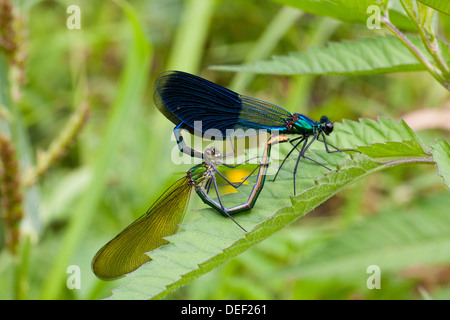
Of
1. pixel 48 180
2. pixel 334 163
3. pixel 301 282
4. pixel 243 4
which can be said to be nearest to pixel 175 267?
pixel 334 163

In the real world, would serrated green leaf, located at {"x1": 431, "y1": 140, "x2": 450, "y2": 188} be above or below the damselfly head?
below

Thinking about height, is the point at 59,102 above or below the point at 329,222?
above

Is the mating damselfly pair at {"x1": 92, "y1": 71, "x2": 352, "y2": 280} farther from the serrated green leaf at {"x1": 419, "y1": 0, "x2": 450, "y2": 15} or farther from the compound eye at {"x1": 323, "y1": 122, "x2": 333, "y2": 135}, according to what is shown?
the serrated green leaf at {"x1": 419, "y1": 0, "x2": 450, "y2": 15}

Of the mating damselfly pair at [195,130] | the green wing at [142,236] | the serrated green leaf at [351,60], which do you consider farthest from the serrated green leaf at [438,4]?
the green wing at [142,236]

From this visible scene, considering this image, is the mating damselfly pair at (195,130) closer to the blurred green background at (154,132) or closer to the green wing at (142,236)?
the green wing at (142,236)

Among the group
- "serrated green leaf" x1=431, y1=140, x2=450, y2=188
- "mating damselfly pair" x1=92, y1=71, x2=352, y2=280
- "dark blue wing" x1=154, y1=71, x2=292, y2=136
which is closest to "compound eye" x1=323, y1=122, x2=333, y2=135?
"mating damselfly pair" x1=92, y1=71, x2=352, y2=280

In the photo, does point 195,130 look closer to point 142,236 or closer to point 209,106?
point 209,106

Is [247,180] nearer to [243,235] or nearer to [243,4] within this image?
[243,235]
